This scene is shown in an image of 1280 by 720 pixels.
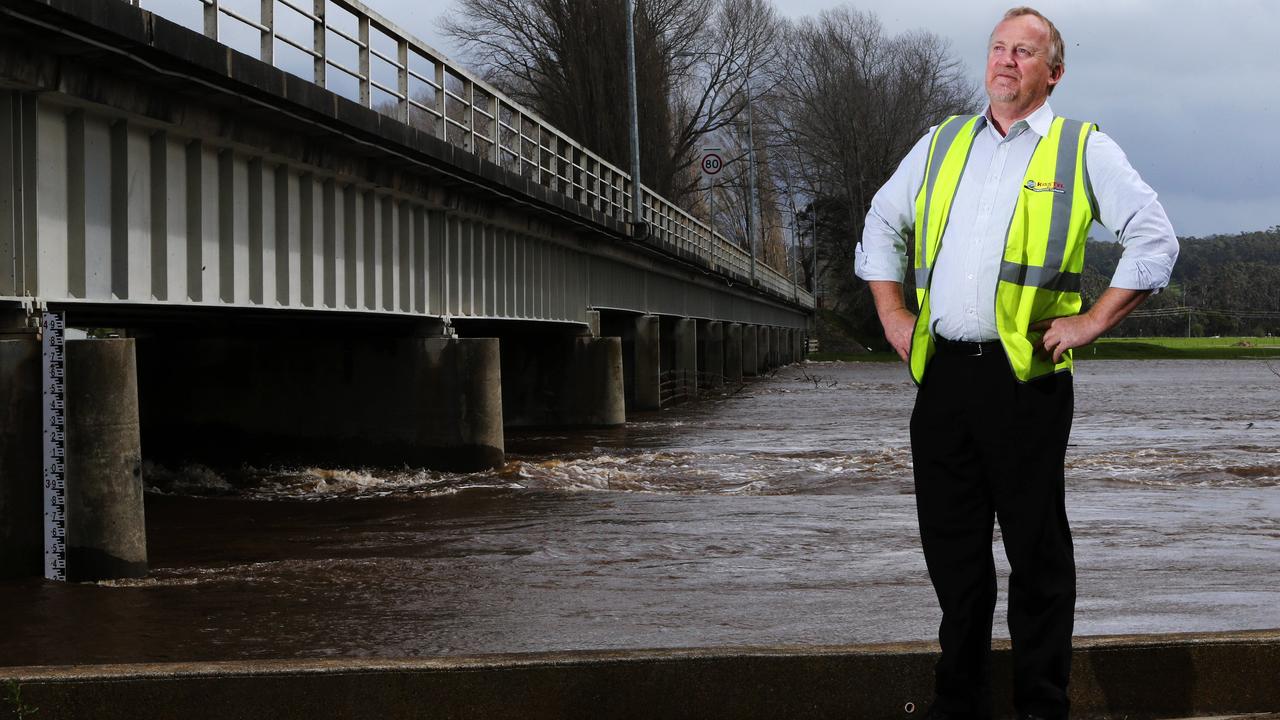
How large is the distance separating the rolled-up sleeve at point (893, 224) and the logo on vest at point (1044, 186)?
1.05 ft

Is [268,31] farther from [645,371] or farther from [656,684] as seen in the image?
[645,371]

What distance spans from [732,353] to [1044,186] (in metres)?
51.2

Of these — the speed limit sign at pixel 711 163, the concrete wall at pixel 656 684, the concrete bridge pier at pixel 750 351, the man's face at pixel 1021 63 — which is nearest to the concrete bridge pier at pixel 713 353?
the speed limit sign at pixel 711 163

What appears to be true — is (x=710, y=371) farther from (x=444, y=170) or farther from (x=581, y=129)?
(x=444, y=170)

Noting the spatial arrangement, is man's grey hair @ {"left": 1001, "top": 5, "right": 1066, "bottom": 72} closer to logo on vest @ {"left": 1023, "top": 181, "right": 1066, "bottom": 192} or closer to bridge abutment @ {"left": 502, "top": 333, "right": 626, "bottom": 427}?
logo on vest @ {"left": 1023, "top": 181, "right": 1066, "bottom": 192}

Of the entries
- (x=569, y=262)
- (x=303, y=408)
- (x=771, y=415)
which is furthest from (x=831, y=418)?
(x=303, y=408)

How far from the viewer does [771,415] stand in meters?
33.0

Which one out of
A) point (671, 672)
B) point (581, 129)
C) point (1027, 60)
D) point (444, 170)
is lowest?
point (671, 672)

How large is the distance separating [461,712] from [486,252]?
1811cm

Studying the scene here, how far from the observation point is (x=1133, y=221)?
12.7 ft

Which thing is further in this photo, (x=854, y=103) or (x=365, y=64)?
(x=854, y=103)

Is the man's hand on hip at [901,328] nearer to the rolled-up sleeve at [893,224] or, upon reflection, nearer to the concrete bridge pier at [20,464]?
the rolled-up sleeve at [893,224]

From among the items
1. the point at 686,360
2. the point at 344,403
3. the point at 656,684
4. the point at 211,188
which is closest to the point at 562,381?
the point at 344,403

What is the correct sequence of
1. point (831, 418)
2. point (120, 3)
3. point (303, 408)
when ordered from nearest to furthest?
1. point (120, 3)
2. point (303, 408)
3. point (831, 418)
